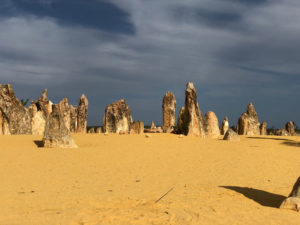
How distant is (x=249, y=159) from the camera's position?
13.0 meters

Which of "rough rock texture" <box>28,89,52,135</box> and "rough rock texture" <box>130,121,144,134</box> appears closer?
"rough rock texture" <box>28,89,52,135</box>

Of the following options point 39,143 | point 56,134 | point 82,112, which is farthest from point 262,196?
point 82,112

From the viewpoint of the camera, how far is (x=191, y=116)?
20594 millimetres

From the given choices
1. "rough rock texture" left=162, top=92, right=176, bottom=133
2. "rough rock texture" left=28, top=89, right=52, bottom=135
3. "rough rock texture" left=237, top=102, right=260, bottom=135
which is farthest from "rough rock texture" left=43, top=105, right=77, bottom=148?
"rough rock texture" left=237, top=102, right=260, bottom=135

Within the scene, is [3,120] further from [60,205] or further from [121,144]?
[60,205]

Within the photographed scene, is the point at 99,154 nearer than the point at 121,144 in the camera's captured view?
Yes

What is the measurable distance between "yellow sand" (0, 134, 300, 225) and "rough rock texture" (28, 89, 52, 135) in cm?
744

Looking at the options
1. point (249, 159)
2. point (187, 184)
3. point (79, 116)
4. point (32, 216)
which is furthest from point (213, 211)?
point (79, 116)

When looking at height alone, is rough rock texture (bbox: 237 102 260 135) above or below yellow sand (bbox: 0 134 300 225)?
above

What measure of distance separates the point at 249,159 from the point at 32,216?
916 centimetres

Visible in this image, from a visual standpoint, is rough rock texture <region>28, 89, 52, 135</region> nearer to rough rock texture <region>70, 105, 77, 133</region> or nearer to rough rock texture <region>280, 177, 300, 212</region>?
rough rock texture <region>70, 105, 77, 133</region>

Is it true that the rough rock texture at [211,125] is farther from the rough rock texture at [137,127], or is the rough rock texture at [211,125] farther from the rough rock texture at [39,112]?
the rough rock texture at [39,112]

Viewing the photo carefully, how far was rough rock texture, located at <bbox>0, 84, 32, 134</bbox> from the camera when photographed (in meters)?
19.9

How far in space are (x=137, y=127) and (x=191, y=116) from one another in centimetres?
753
